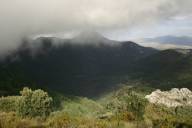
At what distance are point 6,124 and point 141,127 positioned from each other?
21.1ft

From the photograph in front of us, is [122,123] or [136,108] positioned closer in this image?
[122,123]

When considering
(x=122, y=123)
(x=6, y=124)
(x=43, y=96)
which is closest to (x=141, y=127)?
(x=122, y=123)

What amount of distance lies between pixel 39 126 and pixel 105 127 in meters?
3.12

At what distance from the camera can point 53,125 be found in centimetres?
1727

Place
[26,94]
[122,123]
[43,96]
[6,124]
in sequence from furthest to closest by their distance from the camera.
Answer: [43,96] < [26,94] < [122,123] < [6,124]

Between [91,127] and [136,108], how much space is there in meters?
9.63

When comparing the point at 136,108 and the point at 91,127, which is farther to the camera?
the point at 136,108

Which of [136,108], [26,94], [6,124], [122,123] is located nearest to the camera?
[6,124]

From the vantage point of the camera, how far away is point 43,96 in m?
76.2

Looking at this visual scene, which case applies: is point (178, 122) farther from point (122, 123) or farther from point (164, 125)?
point (122, 123)

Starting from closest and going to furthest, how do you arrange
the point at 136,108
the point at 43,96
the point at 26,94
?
the point at 136,108 → the point at 26,94 → the point at 43,96

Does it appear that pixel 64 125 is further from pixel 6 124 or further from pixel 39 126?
pixel 6 124

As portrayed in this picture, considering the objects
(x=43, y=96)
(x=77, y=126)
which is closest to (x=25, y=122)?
(x=77, y=126)

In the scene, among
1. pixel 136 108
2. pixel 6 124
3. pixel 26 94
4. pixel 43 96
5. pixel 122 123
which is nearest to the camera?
pixel 6 124
